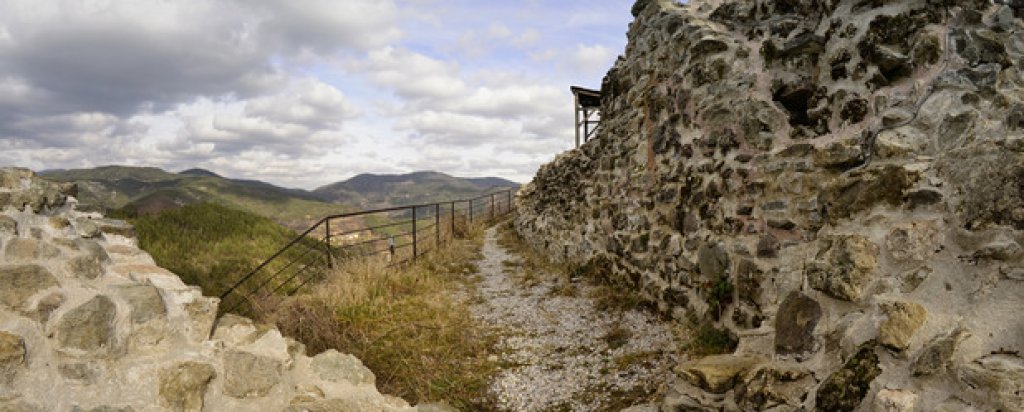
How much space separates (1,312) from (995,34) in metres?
4.81

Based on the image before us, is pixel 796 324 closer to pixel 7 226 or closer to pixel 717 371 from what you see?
pixel 717 371

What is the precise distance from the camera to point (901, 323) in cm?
216

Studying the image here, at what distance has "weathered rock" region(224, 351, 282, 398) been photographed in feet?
8.43

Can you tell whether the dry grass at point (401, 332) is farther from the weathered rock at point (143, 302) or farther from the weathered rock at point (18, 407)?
the weathered rock at point (18, 407)

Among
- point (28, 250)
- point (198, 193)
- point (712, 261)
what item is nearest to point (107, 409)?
point (28, 250)

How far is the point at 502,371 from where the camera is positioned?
4473 mm

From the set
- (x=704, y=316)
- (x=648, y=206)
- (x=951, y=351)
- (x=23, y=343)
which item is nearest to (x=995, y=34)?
(x=951, y=351)

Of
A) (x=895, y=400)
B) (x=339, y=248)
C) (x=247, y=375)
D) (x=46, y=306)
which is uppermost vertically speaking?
(x=46, y=306)

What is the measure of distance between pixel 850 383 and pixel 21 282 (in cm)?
366

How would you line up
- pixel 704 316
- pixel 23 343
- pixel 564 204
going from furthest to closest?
pixel 564 204, pixel 704 316, pixel 23 343

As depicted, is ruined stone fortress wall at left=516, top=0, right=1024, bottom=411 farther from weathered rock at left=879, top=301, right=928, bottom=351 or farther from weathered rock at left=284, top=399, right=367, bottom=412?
weathered rock at left=284, top=399, right=367, bottom=412

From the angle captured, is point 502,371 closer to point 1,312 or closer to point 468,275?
point 1,312

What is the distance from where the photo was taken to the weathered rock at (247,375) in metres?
2.57

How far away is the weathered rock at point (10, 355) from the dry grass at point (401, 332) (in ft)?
Answer: 7.25
